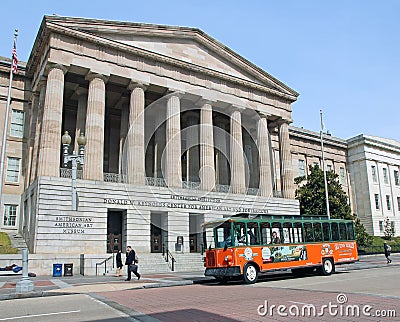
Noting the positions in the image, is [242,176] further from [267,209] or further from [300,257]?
[300,257]

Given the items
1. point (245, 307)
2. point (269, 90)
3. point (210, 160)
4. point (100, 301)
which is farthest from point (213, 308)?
point (269, 90)

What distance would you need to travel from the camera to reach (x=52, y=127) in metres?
29.3

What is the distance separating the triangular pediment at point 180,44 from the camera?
3275cm

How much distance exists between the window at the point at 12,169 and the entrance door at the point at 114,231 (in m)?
10.3

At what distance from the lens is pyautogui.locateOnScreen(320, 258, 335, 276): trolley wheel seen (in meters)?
20.6

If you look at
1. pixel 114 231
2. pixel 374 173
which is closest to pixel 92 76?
pixel 114 231

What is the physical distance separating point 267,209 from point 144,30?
21063 mm

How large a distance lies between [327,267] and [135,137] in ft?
61.8

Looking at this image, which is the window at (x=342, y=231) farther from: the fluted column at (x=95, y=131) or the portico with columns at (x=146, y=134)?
the fluted column at (x=95, y=131)

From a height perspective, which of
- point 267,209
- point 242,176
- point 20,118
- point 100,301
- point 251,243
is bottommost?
point 100,301

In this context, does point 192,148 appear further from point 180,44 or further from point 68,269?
point 68,269

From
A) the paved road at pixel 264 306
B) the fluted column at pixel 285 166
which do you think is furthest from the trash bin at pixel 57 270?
the fluted column at pixel 285 166

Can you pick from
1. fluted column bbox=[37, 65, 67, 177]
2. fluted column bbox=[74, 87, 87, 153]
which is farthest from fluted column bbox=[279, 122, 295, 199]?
fluted column bbox=[37, 65, 67, 177]

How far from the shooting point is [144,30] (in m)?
35.1
